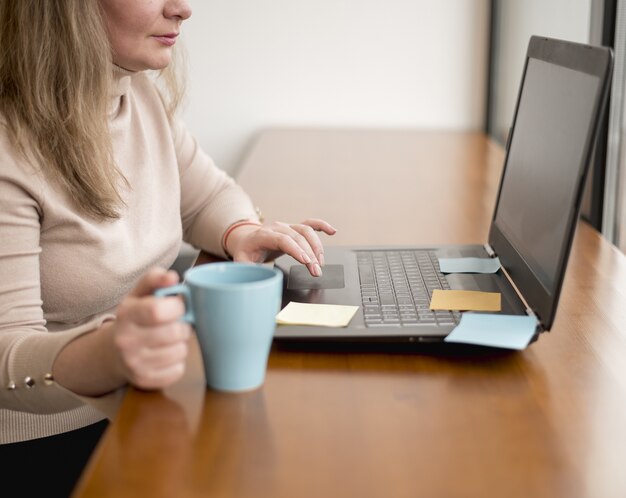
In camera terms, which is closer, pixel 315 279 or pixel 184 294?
pixel 184 294

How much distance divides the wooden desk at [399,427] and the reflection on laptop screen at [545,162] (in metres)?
0.10

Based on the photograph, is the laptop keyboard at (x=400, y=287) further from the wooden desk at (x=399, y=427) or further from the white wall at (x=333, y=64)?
the white wall at (x=333, y=64)

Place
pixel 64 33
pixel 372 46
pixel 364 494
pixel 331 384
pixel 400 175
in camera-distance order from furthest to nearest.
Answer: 1. pixel 372 46
2. pixel 400 175
3. pixel 64 33
4. pixel 331 384
5. pixel 364 494

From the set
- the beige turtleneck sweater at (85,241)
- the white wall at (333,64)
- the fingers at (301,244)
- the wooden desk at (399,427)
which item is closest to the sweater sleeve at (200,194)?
the beige turtleneck sweater at (85,241)

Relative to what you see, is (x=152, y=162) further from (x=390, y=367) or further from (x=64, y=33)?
(x=390, y=367)

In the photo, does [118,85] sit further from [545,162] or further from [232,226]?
[545,162]

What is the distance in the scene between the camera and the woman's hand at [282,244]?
1020 mm

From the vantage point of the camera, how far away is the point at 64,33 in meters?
1.01

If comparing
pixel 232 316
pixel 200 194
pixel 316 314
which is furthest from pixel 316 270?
pixel 200 194

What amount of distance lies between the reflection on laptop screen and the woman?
9.8 inches

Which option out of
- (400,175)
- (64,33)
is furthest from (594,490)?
(400,175)

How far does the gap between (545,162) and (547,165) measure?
13 mm

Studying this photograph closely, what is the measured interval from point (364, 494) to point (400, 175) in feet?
4.41

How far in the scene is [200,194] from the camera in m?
1.38
